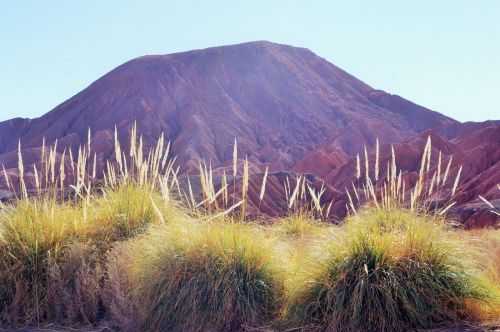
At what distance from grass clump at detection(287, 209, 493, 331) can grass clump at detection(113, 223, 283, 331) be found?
44 cm

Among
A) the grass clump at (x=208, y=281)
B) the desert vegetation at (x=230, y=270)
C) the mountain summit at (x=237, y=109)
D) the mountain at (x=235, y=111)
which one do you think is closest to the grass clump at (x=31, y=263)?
the desert vegetation at (x=230, y=270)

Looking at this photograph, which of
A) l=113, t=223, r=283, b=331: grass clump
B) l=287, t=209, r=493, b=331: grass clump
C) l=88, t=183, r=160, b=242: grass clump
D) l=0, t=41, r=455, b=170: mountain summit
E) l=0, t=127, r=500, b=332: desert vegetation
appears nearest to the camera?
l=287, t=209, r=493, b=331: grass clump

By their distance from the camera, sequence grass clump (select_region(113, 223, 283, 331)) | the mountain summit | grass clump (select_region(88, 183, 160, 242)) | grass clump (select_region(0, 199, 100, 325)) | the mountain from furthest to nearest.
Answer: the mountain summit → the mountain → grass clump (select_region(88, 183, 160, 242)) → grass clump (select_region(0, 199, 100, 325)) → grass clump (select_region(113, 223, 283, 331))

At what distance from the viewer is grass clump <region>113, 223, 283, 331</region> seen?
5.73 m

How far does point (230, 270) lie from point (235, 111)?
247 ft

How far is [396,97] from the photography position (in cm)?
9288

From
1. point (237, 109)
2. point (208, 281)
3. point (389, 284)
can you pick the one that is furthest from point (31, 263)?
point (237, 109)

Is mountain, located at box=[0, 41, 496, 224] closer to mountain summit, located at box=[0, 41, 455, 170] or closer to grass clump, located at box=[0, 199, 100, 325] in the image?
mountain summit, located at box=[0, 41, 455, 170]

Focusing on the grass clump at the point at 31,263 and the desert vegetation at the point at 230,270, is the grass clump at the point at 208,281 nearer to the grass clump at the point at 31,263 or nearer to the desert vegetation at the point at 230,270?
the desert vegetation at the point at 230,270

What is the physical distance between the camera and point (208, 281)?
580cm

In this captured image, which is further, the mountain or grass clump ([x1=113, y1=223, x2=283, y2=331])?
the mountain

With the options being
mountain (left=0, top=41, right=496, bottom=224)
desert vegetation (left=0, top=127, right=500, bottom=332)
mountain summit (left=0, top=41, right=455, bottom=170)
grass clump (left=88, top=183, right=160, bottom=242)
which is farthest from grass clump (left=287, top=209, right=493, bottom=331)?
mountain summit (left=0, top=41, right=455, bottom=170)

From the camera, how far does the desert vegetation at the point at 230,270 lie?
5.34 metres

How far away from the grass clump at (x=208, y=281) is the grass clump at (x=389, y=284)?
1.43 ft
